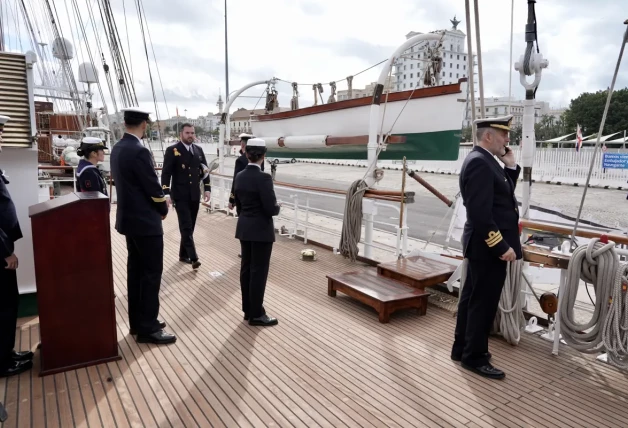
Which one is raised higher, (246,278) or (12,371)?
(246,278)

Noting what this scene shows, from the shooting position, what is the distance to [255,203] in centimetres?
345

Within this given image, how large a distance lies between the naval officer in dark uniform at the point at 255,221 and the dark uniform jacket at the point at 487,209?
4.68 ft

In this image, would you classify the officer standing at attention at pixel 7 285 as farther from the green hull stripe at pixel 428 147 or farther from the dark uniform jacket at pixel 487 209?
the green hull stripe at pixel 428 147

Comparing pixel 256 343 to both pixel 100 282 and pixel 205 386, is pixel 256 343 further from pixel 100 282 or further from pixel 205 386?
pixel 100 282

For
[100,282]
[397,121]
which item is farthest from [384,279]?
[397,121]

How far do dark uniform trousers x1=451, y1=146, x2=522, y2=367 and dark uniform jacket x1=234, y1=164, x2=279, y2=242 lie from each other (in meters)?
1.41

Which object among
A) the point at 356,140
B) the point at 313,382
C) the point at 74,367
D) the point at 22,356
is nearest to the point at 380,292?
the point at 313,382

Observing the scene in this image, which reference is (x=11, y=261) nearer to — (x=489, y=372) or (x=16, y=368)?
(x=16, y=368)

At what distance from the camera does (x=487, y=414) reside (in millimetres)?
2404

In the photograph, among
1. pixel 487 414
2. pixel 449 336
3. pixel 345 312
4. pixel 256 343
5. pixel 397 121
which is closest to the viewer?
pixel 487 414

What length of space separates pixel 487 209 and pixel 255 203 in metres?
1.68

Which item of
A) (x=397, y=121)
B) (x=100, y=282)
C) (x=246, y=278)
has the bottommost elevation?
(x=246, y=278)

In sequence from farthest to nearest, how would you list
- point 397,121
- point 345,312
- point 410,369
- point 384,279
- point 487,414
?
point 397,121 → point 384,279 → point 345,312 → point 410,369 → point 487,414

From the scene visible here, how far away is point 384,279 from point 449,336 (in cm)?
91
